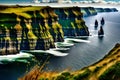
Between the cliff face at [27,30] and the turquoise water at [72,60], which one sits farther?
the cliff face at [27,30]

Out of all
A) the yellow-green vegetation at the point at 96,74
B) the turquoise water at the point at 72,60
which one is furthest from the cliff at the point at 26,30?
the yellow-green vegetation at the point at 96,74

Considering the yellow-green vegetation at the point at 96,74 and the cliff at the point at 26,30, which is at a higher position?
the yellow-green vegetation at the point at 96,74

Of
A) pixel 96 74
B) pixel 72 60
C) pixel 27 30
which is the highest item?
pixel 96 74

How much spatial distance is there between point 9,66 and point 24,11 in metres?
62.7

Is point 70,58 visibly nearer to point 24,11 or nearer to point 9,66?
point 9,66

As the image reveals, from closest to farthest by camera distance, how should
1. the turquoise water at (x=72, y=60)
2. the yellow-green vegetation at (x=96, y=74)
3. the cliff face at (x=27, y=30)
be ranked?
the yellow-green vegetation at (x=96, y=74), the turquoise water at (x=72, y=60), the cliff face at (x=27, y=30)

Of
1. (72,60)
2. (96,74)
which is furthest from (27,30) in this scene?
(96,74)

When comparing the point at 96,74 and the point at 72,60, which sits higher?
the point at 96,74

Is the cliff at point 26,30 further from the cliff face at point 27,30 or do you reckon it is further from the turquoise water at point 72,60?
the turquoise water at point 72,60

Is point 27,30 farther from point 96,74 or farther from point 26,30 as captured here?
point 96,74

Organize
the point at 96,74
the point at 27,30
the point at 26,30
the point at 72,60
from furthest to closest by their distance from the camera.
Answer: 1. the point at 27,30
2. the point at 26,30
3. the point at 72,60
4. the point at 96,74

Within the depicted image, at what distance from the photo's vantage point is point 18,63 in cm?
11256

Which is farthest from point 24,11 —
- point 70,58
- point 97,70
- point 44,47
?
point 97,70

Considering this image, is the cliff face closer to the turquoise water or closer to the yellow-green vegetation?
the turquoise water
